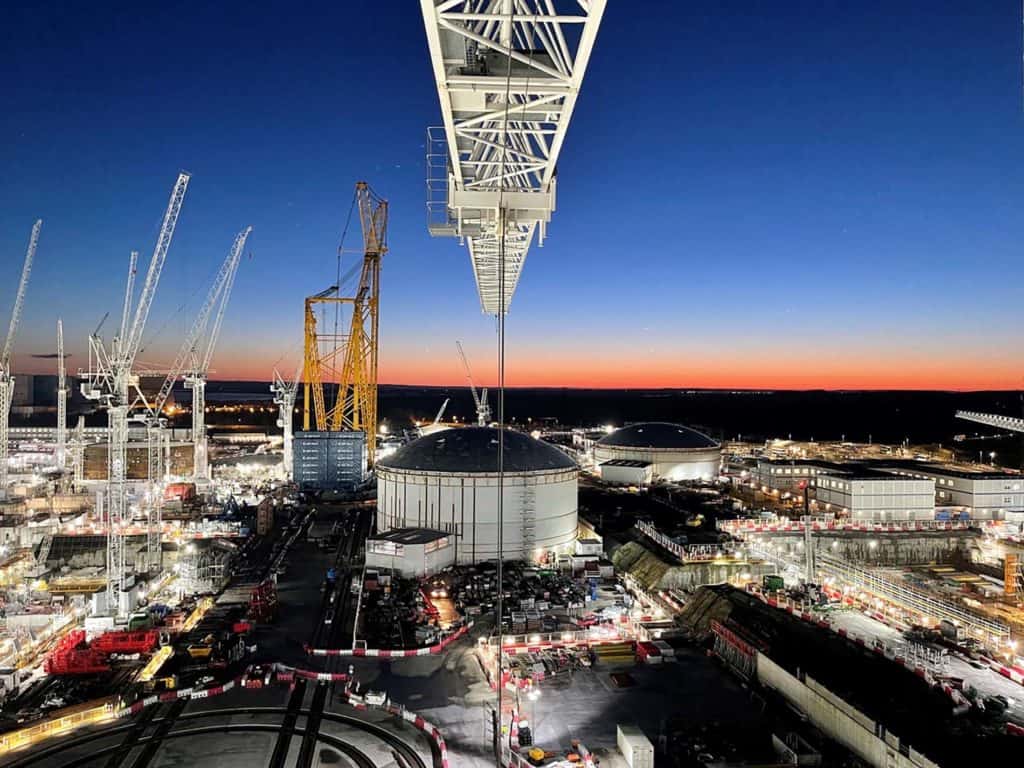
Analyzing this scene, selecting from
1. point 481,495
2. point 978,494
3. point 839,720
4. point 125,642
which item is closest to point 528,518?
point 481,495

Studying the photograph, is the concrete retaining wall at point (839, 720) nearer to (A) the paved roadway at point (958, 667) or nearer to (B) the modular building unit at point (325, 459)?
(A) the paved roadway at point (958, 667)

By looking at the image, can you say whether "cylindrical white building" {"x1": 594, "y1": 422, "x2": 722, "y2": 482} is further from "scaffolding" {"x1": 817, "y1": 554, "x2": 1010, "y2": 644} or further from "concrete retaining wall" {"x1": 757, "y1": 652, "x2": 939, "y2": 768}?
"concrete retaining wall" {"x1": 757, "y1": 652, "x2": 939, "y2": 768}

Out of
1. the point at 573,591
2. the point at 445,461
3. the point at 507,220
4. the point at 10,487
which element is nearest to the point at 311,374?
the point at 10,487

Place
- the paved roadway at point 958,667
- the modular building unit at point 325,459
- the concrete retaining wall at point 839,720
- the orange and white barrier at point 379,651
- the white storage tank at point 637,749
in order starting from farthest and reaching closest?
the modular building unit at point 325,459 → the orange and white barrier at point 379,651 → the paved roadway at point 958,667 → the white storage tank at point 637,749 → the concrete retaining wall at point 839,720

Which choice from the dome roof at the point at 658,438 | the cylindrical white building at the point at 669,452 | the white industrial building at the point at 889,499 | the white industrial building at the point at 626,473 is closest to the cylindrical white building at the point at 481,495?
the white industrial building at the point at 889,499

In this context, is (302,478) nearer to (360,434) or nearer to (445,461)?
(360,434)

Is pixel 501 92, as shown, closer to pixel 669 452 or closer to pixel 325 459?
pixel 325 459

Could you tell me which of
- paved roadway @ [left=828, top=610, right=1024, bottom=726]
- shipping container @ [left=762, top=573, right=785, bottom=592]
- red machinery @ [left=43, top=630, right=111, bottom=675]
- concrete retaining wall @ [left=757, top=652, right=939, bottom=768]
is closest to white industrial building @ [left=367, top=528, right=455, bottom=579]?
red machinery @ [left=43, top=630, right=111, bottom=675]
